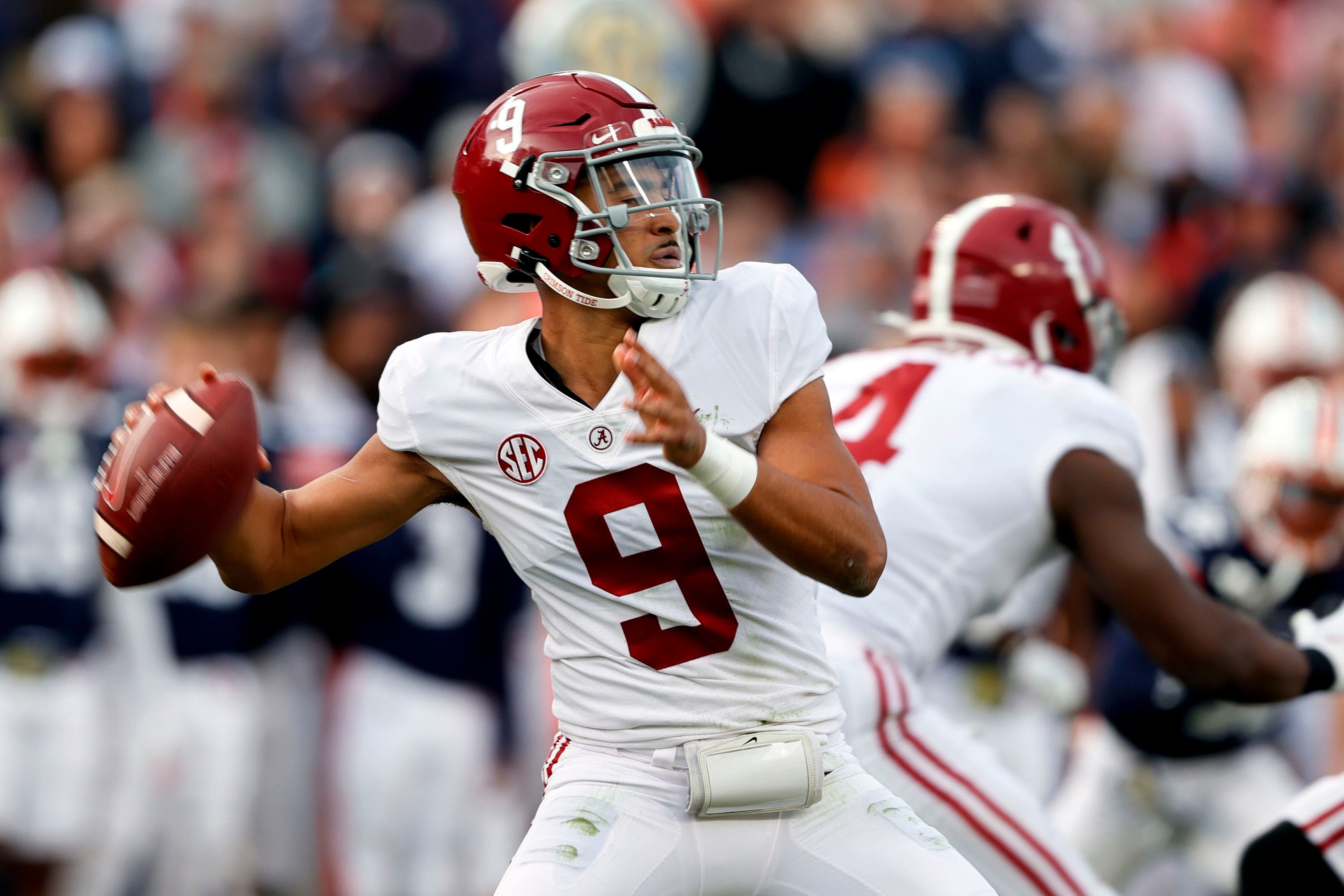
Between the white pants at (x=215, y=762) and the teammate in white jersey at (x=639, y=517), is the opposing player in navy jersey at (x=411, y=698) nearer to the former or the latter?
the white pants at (x=215, y=762)

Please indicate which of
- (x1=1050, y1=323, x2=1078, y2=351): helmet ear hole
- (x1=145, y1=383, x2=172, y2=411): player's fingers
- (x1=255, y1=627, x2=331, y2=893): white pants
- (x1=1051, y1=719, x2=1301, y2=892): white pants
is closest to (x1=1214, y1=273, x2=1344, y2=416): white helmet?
(x1=1051, y1=719, x2=1301, y2=892): white pants

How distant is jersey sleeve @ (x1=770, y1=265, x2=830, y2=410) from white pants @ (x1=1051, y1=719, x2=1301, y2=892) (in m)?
2.75

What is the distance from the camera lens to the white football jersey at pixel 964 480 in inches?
154

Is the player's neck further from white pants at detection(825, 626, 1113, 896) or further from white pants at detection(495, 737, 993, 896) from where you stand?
white pants at detection(825, 626, 1113, 896)

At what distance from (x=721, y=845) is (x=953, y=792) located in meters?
0.95

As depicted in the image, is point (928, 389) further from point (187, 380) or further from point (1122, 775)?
point (187, 380)

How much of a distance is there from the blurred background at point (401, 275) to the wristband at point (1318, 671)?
1.67 m

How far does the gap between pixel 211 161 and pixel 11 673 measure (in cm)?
317

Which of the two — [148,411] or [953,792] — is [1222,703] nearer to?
[953,792]

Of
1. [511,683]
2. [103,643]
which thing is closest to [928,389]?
[511,683]

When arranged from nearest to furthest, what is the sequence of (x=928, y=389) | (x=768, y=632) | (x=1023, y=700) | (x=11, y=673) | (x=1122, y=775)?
(x=768, y=632)
(x=928, y=389)
(x=1122, y=775)
(x=11, y=673)
(x=1023, y=700)

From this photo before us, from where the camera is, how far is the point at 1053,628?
7254 mm

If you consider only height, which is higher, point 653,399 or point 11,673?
point 653,399

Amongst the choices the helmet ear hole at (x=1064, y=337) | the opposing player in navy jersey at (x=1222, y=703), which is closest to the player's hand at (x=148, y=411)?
the helmet ear hole at (x=1064, y=337)
